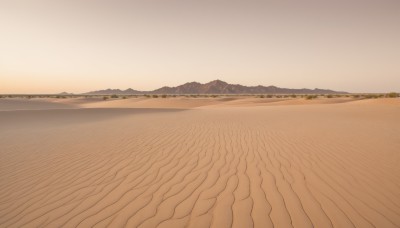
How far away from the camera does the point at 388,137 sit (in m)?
7.51

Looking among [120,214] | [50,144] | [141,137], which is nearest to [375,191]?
[120,214]

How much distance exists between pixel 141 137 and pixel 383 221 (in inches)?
263

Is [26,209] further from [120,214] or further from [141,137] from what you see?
[141,137]

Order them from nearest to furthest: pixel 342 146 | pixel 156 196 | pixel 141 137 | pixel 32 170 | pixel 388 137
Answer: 1. pixel 156 196
2. pixel 32 170
3. pixel 342 146
4. pixel 388 137
5. pixel 141 137

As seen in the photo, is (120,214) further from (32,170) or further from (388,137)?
(388,137)

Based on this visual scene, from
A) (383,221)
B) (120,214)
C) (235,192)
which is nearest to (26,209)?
(120,214)

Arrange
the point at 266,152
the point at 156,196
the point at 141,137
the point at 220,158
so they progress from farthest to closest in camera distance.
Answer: the point at 141,137
the point at 266,152
the point at 220,158
the point at 156,196

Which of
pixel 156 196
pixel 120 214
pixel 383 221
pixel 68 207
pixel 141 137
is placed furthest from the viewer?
pixel 141 137

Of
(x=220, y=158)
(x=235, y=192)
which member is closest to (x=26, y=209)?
(x=235, y=192)

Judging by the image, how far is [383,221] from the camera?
2.83 meters

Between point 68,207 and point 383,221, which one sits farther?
point 68,207

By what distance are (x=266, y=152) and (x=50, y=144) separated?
6040 millimetres

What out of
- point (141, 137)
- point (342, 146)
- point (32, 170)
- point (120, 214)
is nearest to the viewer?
point (120, 214)

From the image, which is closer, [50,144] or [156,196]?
[156,196]
